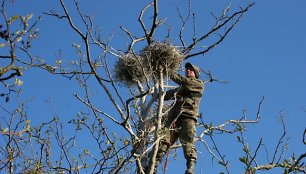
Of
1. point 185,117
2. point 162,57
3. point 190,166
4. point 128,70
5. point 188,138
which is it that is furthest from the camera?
point 128,70

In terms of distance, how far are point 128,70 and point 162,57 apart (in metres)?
0.79

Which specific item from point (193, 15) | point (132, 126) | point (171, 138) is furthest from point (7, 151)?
point (193, 15)

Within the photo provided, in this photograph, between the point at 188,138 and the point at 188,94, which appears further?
the point at 188,94

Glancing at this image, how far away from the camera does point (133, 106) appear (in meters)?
8.01

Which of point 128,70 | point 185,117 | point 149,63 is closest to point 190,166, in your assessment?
point 185,117

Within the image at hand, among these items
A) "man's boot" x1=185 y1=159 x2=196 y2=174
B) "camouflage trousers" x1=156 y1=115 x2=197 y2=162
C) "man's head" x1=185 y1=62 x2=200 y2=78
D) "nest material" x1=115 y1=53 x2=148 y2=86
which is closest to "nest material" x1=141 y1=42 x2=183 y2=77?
"man's head" x1=185 y1=62 x2=200 y2=78

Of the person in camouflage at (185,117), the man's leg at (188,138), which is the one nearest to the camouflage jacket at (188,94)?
the person in camouflage at (185,117)

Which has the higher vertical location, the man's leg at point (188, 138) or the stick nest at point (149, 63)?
the stick nest at point (149, 63)

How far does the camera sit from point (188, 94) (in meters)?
8.65

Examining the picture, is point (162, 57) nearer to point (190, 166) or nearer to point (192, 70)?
point (192, 70)

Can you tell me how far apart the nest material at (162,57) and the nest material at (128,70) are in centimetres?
31

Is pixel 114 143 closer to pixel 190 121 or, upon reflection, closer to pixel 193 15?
pixel 190 121

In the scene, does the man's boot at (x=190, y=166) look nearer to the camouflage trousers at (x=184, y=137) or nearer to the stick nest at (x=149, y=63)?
the camouflage trousers at (x=184, y=137)

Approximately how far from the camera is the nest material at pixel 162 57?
8.82 m
